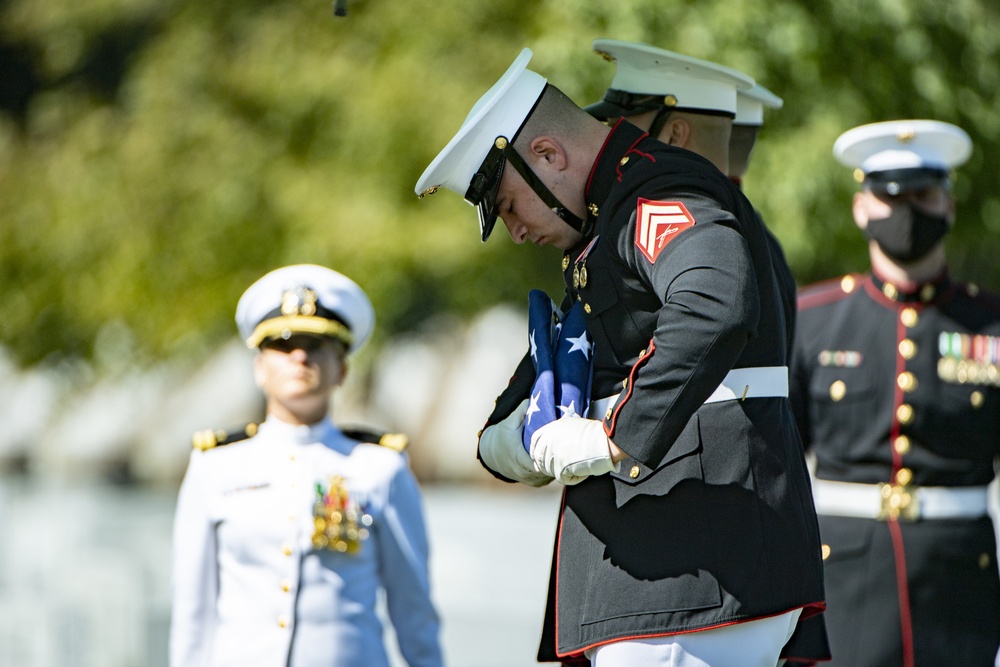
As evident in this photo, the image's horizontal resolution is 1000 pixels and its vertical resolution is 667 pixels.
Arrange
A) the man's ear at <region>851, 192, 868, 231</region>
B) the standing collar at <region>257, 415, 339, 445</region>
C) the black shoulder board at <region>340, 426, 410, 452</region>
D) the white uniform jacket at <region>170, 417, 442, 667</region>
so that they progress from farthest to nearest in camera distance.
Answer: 1. the man's ear at <region>851, 192, 868, 231</region>
2. the black shoulder board at <region>340, 426, 410, 452</region>
3. the standing collar at <region>257, 415, 339, 445</region>
4. the white uniform jacket at <region>170, 417, 442, 667</region>

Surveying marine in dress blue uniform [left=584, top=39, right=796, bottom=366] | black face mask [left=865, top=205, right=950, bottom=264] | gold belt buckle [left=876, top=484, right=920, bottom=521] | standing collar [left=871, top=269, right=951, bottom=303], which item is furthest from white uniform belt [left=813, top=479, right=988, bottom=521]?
marine in dress blue uniform [left=584, top=39, right=796, bottom=366]

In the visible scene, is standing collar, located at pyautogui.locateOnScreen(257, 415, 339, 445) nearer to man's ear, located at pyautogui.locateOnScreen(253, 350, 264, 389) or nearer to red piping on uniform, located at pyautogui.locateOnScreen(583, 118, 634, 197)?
man's ear, located at pyautogui.locateOnScreen(253, 350, 264, 389)

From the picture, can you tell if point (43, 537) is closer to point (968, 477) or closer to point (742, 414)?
point (968, 477)

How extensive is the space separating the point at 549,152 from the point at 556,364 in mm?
414

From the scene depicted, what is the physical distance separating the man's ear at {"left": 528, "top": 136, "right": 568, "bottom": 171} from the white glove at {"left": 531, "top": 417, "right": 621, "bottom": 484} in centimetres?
51

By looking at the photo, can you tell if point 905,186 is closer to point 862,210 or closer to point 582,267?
point 862,210

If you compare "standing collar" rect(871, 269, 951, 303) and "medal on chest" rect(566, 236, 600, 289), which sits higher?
"standing collar" rect(871, 269, 951, 303)

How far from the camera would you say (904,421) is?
428 centimetres

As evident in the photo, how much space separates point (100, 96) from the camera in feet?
41.5

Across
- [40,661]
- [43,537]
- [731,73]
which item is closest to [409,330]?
[43,537]

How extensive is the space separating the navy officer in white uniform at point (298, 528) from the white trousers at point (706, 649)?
1394mm

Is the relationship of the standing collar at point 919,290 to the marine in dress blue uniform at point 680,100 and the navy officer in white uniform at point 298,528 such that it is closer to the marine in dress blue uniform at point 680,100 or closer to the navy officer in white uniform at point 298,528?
the marine in dress blue uniform at point 680,100

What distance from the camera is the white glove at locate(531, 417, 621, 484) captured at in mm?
2500

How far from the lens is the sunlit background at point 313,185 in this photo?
6.83 m
